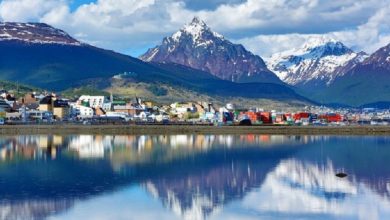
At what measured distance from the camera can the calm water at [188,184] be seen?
123 ft

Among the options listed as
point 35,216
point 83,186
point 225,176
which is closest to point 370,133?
point 225,176

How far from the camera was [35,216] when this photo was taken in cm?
3512

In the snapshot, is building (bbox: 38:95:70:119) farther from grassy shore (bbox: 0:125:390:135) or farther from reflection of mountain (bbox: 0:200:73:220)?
reflection of mountain (bbox: 0:200:73:220)

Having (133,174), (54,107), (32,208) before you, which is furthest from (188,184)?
(54,107)

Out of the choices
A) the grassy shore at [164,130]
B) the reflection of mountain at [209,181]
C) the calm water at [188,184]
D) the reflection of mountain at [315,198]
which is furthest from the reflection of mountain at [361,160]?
the grassy shore at [164,130]

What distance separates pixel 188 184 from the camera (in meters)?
48.2

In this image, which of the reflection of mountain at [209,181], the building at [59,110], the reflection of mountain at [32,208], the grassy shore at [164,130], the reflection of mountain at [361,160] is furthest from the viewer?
the building at [59,110]

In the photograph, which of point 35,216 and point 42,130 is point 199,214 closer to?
point 35,216

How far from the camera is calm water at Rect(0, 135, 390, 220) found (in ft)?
123

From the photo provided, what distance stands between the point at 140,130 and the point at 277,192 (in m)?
86.1

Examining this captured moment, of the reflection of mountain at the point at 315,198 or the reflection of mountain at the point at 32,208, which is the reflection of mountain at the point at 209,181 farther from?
the reflection of mountain at the point at 32,208

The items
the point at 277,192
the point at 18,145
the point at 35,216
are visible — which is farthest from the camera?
the point at 18,145

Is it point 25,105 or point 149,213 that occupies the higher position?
point 25,105

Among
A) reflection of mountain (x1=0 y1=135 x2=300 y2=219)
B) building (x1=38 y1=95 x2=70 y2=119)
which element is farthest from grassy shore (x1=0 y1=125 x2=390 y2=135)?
reflection of mountain (x1=0 y1=135 x2=300 y2=219)
